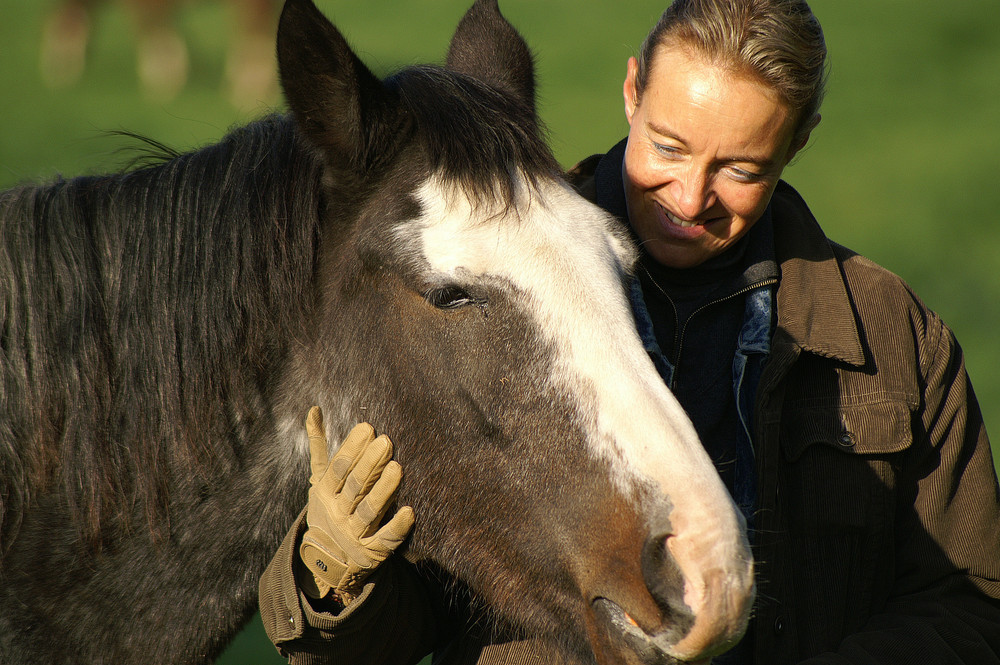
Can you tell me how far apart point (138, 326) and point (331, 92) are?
630 mm

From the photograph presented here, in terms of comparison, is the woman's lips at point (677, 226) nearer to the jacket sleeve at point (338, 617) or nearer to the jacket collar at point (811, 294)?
the jacket collar at point (811, 294)

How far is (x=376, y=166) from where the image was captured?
1.83 m

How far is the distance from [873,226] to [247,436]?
34.1 feet

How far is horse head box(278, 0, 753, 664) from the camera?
4.97 ft

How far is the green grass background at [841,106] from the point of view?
9.86 meters

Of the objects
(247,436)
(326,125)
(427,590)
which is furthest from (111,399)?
(427,590)

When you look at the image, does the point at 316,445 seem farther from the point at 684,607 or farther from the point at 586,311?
the point at 684,607

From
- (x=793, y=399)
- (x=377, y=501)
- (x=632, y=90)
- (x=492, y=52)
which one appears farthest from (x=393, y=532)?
(x=632, y=90)

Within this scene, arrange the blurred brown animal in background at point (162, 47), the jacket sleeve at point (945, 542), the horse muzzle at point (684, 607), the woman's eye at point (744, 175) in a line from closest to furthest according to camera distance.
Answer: the horse muzzle at point (684, 607), the jacket sleeve at point (945, 542), the woman's eye at point (744, 175), the blurred brown animal in background at point (162, 47)

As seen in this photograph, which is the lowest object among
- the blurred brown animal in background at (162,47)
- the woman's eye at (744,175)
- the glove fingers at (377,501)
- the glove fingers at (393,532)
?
the blurred brown animal in background at (162,47)

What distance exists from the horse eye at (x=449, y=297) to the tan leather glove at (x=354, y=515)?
0.30 meters

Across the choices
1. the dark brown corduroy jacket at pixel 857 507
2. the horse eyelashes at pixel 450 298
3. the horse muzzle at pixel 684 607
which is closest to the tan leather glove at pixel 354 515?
the dark brown corduroy jacket at pixel 857 507

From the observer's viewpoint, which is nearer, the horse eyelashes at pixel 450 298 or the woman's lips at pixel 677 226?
the horse eyelashes at pixel 450 298

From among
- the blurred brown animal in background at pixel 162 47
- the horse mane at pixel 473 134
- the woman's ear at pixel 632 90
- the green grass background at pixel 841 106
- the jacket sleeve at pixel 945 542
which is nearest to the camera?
the horse mane at pixel 473 134
